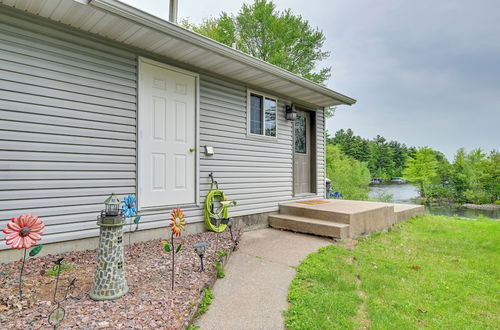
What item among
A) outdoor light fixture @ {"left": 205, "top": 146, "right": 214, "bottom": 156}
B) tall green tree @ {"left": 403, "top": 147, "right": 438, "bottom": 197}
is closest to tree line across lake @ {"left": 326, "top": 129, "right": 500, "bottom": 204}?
tall green tree @ {"left": 403, "top": 147, "right": 438, "bottom": 197}

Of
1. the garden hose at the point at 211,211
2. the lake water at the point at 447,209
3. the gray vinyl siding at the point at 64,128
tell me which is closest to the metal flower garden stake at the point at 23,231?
the gray vinyl siding at the point at 64,128

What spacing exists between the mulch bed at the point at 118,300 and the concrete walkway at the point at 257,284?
0.61ft

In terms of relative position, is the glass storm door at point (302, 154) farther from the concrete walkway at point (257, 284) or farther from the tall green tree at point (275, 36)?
the tall green tree at point (275, 36)

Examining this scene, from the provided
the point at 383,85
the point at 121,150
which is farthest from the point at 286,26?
the point at 121,150

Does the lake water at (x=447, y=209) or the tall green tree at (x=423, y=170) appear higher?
the tall green tree at (x=423, y=170)

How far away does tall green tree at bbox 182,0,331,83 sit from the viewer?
1337 centimetres

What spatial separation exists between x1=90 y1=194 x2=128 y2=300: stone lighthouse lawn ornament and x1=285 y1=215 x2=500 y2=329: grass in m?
1.26

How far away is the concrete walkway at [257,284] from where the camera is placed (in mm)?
1873

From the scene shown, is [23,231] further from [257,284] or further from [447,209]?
[447,209]

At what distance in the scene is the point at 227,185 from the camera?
447cm

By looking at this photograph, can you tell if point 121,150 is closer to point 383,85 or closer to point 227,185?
point 227,185

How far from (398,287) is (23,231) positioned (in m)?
3.09

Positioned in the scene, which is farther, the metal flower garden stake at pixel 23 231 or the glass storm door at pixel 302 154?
the glass storm door at pixel 302 154

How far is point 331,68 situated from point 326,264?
13382 millimetres
